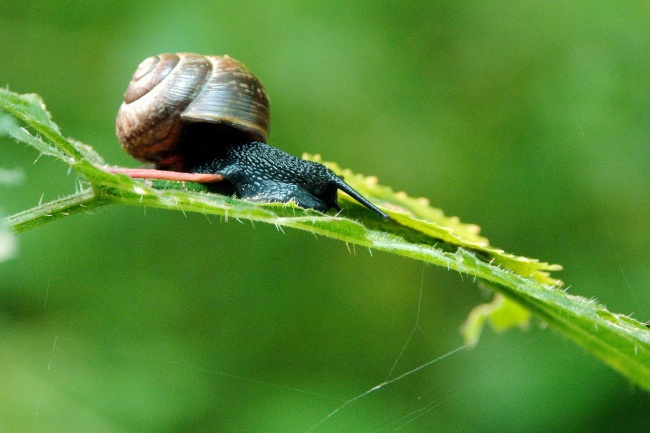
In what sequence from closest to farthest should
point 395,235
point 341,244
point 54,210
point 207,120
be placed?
point 54,210 → point 395,235 → point 207,120 → point 341,244

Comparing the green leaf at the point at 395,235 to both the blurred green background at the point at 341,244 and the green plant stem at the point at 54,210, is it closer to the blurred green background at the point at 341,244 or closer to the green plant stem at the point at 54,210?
the green plant stem at the point at 54,210

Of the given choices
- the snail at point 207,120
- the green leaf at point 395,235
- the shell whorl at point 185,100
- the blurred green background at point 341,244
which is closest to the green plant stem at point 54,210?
the green leaf at point 395,235

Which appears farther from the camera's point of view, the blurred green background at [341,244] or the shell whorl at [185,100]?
the blurred green background at [341,244]

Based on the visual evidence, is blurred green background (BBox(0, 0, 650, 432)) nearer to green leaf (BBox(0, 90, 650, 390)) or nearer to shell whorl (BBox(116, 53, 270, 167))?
shell whorl (BBox(116, 53, 270, 167))

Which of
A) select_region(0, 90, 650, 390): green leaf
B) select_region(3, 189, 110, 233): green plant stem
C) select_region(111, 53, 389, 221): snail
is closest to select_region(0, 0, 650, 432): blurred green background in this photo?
select_region(111, 53, 389, 221): snail

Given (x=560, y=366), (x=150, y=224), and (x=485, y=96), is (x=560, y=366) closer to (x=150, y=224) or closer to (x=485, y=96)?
(x=485, y=96)

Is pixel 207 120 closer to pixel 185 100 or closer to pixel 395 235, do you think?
pixel 185 100

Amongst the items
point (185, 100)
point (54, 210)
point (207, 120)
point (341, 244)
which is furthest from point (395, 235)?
point (341, 244)
